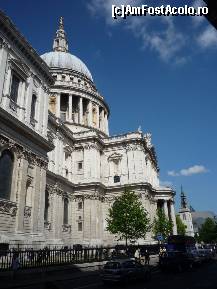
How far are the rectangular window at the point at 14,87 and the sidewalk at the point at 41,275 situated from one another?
16.6 m

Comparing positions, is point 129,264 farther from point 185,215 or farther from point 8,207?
point 185,215

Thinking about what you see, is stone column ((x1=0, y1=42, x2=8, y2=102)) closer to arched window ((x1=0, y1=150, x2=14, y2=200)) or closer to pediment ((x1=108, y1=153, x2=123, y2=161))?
arched window ((x1=0, y1=150, x2=14, y2=200))

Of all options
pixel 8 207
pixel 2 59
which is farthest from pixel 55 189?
pixel 2 59

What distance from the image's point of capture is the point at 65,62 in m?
82.8

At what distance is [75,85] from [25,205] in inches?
1830

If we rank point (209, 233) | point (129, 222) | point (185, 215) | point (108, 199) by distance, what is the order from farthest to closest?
point (185, 215) < point (209, 233) < point (108, 199) < point (129, 222)

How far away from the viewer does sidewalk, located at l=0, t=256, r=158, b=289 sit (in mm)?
17578

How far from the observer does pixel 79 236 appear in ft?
169

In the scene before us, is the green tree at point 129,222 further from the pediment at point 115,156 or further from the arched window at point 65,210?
the pediment at point 115,156

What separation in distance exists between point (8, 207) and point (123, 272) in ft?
42.4

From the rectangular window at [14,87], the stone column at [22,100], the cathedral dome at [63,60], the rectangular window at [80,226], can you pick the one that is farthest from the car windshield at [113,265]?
the cathedral dome at [63,60]

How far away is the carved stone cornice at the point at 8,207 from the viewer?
88.3 ft

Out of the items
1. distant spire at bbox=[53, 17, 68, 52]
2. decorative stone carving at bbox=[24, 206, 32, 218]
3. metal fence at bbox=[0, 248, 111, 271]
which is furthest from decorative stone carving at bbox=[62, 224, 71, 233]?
distant spire at bbox=[53, 17, 68, 52]

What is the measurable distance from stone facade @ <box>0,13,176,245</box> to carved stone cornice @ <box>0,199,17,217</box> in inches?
3.3
